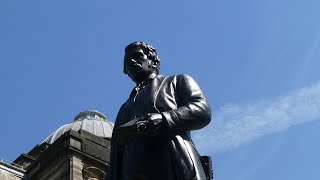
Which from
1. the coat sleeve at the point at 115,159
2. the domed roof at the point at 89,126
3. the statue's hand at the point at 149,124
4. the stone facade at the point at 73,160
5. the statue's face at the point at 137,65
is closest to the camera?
the statue's hand at the point at 149,124

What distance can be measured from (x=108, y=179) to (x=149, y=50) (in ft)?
3.29

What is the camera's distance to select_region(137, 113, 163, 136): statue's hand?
465 cm

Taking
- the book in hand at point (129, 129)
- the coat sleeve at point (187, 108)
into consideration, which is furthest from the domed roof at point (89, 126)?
the book in hand at point (129, 129)

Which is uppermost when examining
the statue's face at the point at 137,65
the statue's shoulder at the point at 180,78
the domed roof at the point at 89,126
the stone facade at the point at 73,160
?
the domed roof at the point at 89,126

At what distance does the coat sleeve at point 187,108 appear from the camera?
4777 millimetres

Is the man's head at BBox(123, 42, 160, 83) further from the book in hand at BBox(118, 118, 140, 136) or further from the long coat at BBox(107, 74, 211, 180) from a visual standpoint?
the book in hand at BBox(118, 118, 140, 136)

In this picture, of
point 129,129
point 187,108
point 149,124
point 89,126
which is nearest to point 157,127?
point 149,124

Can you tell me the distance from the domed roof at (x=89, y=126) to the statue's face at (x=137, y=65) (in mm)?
34826

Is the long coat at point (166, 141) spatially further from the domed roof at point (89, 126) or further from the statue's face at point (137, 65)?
the domed roof at point (89, 126)

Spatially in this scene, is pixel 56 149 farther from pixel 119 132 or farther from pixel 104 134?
pixel 119 132

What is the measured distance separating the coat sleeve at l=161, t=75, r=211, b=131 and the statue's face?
24 centimetres

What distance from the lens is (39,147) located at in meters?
41.7

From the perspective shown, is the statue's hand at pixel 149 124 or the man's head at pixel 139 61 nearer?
the statue's hand at pixel 149 124

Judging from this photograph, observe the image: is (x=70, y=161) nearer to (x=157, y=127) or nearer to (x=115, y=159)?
(x=115, y=159)
